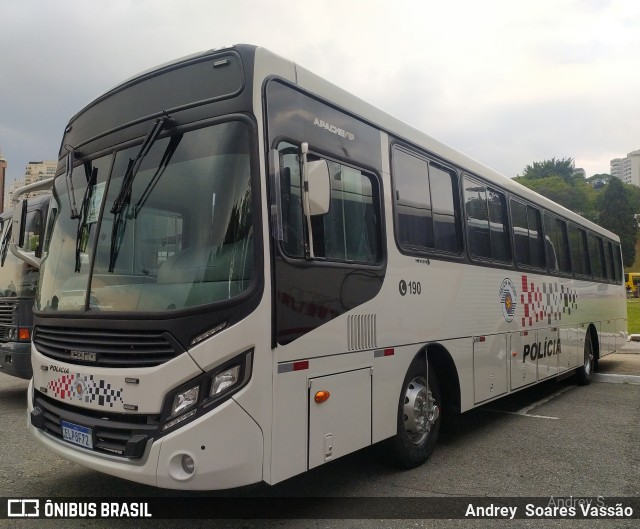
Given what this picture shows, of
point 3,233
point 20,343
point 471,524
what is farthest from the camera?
point 3,233

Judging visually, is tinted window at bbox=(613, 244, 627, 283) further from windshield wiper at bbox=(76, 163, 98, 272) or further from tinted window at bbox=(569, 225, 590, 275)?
windshield wiper at bbox=(76, 163, 98, 272)

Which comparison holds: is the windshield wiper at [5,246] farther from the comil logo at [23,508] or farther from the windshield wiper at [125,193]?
the windshield wiper at [125,193]

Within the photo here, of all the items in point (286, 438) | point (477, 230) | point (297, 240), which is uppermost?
point (477, 230)

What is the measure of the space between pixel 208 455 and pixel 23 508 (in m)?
1.96

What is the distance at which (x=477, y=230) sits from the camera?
6500 mm

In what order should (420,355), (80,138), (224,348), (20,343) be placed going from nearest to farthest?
(224,348) < (80,138) < (420,355) < (20,343)

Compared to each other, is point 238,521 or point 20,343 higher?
point 20,343

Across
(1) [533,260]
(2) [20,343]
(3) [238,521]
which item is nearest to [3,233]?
(2) [20,343]

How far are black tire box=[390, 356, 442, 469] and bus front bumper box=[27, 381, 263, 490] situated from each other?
1.87 meters

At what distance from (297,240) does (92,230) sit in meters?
1.48

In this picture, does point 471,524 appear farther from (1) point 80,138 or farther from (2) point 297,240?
(1) point 80,138

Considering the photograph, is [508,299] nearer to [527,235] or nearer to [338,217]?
[527,235]

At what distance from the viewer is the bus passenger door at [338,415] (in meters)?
3.76

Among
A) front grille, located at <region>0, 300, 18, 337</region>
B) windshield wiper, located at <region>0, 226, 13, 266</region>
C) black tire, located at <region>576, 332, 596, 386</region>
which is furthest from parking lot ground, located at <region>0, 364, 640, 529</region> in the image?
black tire, located at <region>576, 332, 596, 386</region>
